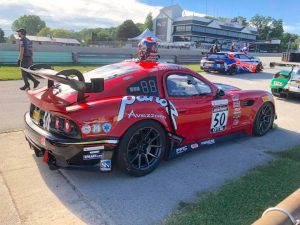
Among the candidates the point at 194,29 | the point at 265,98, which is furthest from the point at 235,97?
the point at 194,29

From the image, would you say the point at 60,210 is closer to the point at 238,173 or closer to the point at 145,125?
the point at 145,125

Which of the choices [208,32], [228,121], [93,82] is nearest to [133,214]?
[93,82]

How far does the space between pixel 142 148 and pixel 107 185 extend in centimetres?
63

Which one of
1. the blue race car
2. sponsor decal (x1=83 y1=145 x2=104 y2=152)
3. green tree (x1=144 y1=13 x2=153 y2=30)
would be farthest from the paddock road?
green tree (x1=144 y1=13 x2=153 y2=30)

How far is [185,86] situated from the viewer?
15.4 ft

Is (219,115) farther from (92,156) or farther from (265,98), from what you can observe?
(92,156)

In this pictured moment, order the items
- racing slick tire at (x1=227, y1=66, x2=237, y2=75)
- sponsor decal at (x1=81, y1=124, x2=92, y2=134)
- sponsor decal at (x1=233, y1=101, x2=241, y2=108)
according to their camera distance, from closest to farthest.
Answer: sponsor decal at (x1=81, y1=124, x2=92, y2=134), sponsor decal at (x1=233, y1=101, x2=241, y2=108), racing slick tire at (x1=227, y1=66, x2=237, y2=75)

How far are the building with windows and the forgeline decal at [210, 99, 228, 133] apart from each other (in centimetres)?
9822

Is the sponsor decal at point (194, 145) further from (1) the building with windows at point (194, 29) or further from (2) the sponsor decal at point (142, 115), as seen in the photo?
(1) the building with windows at point (194, 29)

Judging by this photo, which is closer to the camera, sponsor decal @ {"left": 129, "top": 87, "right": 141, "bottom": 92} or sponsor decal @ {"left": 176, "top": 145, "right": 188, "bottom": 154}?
sponsor decal @ {"left": 129, "top": 87, "right": 141, "bottom": 92}

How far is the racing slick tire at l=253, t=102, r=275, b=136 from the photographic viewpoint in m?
5.91

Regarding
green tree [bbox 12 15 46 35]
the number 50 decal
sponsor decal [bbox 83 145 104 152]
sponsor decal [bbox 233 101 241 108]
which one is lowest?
sponsor decal [bbox 83 145 104 152]

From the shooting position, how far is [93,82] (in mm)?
3652

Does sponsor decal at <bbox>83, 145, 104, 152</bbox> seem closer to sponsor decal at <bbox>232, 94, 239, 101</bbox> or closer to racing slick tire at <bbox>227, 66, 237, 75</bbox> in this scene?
sponsor decal at <bbox>232, 94, 239, 101</bbox>
